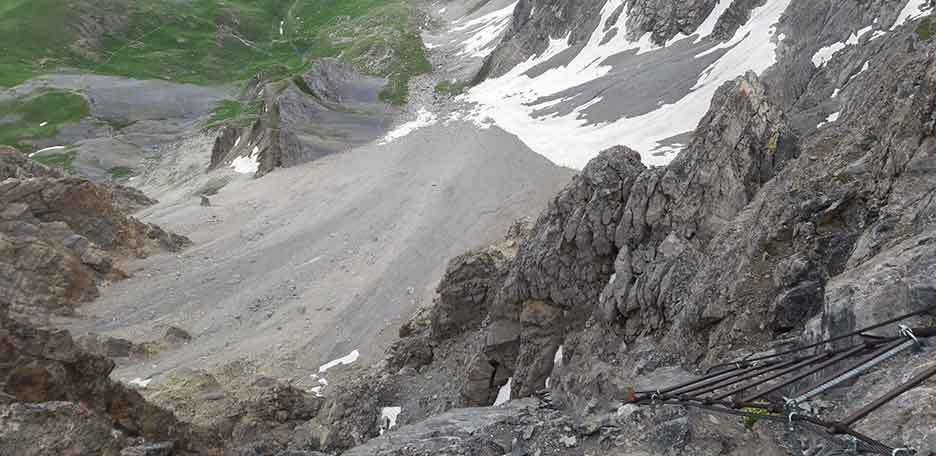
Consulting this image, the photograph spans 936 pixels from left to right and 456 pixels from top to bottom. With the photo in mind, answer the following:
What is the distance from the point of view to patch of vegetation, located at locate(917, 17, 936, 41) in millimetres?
22967

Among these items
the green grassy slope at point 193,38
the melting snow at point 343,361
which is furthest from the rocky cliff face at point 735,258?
the green grassy slope at point 193,38

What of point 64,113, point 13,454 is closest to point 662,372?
point 13,454

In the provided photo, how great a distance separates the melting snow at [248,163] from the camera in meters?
74.4

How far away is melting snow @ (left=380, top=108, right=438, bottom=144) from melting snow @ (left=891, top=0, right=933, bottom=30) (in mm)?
50036

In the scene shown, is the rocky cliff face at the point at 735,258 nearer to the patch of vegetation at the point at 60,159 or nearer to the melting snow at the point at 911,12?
the melting snow at the point at 911,12

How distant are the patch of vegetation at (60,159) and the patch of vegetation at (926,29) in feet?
310

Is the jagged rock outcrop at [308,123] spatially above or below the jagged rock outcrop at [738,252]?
above

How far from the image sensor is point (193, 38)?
481 ft

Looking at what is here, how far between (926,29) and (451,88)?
70.7 meters

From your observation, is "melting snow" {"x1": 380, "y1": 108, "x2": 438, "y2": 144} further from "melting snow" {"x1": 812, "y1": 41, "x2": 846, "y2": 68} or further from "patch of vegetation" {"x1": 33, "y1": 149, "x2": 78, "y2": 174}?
"patch of vegetation" {"x1": 33, "y1": 149, "x2": 78, "y2": 174}

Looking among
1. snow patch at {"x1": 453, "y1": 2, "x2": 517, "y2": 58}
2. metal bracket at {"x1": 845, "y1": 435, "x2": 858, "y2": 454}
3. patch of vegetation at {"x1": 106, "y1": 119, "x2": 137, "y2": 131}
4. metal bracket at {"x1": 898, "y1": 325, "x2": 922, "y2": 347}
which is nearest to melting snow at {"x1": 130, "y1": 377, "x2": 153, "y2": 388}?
metal bracket at {"x1": 845, "y1": 435, "x2": 858, "y2": 454}

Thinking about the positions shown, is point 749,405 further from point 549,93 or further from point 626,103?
point 549,93

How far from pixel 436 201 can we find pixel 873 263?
1816 inches

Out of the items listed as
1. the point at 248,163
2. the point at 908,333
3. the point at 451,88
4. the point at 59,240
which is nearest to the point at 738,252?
the point at 908,333
